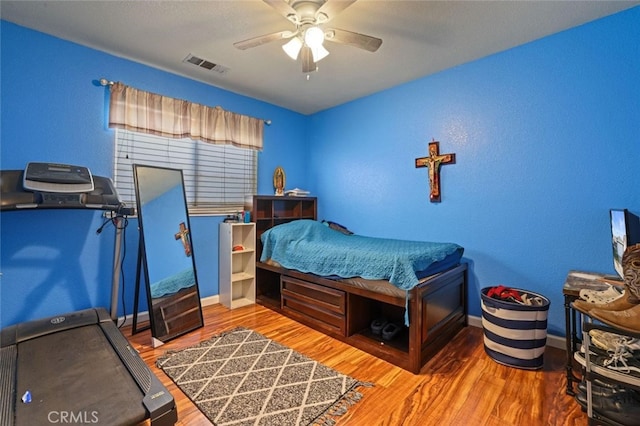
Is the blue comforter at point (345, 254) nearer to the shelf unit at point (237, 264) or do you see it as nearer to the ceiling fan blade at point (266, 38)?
the shelf unit at point (237, 264)

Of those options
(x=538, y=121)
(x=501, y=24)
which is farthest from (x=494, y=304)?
(x=501, y=24)

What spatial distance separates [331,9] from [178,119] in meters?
1.91

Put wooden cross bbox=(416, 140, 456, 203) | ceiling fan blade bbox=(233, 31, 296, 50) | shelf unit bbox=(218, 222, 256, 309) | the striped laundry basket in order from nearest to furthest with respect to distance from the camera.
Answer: ceiling fan blade bbox=(233, 31, 296, 50) < the striped laundry basket < wooden cross bbox=(416, 140, 456, 203) < shelf unit bbox=(218, 222, 256, 309)

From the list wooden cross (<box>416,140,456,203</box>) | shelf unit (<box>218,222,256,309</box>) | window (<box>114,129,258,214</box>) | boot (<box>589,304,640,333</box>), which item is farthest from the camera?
shelf unit (<box>218,222,256,309</box>)

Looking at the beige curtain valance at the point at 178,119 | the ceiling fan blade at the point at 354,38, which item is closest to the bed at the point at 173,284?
the beige curtain valance at the point at 178,119

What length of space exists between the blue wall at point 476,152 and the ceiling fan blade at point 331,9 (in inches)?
61.6

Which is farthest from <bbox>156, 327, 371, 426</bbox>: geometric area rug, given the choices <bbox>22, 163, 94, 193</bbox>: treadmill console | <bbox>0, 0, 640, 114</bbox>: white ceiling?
<bbox>0, 0, 640, 114</bbox>: white ceiling

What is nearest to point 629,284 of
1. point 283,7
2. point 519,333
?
point 519,333

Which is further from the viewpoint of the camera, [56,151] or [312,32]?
[56,151]

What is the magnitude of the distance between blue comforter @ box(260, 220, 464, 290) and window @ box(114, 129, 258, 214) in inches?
26.4

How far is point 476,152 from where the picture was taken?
2666 millimetres

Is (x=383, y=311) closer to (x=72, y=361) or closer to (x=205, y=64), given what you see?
(x=72, y=361)

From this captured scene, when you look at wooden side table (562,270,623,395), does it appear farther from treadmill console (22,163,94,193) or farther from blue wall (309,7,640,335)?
treadmill console (22,163,94,193)

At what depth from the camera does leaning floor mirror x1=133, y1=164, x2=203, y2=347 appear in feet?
7.79
